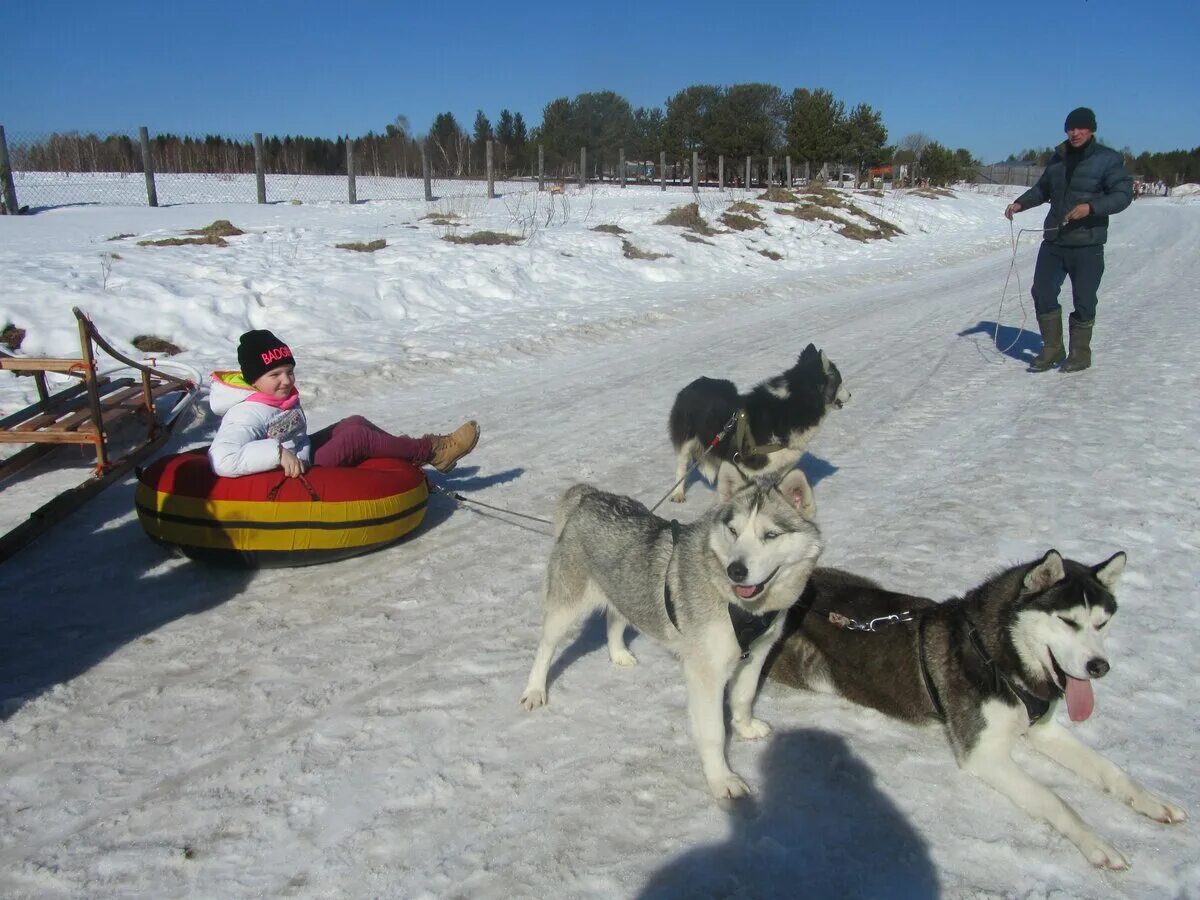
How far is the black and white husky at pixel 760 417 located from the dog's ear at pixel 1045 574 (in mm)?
2588

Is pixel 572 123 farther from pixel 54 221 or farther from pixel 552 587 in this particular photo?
pixel 552 587

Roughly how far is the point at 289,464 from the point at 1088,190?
8726 mm

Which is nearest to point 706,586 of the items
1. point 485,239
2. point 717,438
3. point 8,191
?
point 717,438

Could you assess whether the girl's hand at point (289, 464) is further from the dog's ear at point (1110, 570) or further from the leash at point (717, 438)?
the dog's ear at point (1110, 570)

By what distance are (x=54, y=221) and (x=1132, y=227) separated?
106 ft

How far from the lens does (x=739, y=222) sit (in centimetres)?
2098

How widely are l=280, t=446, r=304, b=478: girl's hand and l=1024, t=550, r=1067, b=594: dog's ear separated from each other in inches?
141

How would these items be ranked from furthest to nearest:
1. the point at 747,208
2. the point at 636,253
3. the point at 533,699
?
the point at 747,208 → the point at 636,253 → the point at 533,699

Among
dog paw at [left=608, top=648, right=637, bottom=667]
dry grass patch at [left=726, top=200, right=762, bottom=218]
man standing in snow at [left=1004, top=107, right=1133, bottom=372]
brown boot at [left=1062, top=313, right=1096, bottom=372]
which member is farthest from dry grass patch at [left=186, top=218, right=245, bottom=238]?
brown boot at [left=1062, top=313, right=1096, bottom=372]

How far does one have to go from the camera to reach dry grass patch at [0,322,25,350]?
8.63 metres

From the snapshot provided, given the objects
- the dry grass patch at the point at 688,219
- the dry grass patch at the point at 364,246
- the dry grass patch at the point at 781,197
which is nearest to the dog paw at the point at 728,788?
the dry grass patch at the point at 364,246

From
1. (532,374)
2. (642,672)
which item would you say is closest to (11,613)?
(642,672)

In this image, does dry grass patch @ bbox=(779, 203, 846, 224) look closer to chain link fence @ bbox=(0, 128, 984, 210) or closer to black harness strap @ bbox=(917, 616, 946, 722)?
chain link fence @ bbox=(0, 128, 984, 210)

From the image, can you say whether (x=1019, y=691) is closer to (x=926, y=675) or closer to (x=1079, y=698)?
(x=1079, y=698)
